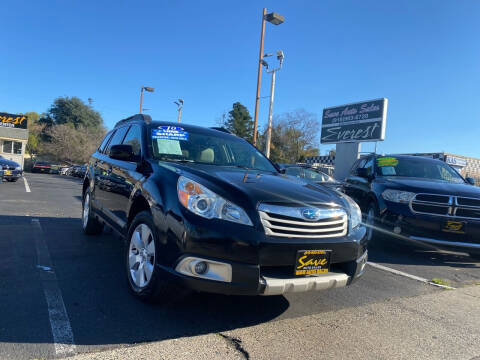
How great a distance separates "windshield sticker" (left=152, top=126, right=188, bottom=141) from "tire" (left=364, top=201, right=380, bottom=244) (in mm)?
Answer: 3539

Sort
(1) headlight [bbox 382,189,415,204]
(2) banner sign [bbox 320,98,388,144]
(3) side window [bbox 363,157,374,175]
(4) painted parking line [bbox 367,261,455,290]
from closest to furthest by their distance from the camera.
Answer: (4) painted parking line [bbox 367,261,455,290] < (1) headlight [bbox 382,189,415,204] < (3) side window [bbox 363,157,374,175] < (2) banner sign [bbox 320,98,388,144]

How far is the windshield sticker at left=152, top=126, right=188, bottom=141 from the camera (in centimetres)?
394

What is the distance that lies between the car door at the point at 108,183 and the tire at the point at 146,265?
2.15 feet

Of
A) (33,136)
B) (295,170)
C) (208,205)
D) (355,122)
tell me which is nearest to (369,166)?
(295,170)

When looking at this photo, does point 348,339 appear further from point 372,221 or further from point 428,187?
point 372,221

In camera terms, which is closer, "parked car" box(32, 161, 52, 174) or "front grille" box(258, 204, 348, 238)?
"front grille" box(258, 204, 348, 238)

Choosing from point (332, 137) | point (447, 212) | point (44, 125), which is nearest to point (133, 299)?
point (447, 212)

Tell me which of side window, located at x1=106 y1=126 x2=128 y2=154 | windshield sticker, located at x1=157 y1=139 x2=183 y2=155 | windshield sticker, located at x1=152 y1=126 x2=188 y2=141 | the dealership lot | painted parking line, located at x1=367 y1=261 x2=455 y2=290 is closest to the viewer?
the dealership lot

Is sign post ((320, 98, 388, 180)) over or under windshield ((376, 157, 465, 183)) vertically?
over

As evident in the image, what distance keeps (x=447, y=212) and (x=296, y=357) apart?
3923 mm

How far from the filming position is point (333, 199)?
10.1 ft

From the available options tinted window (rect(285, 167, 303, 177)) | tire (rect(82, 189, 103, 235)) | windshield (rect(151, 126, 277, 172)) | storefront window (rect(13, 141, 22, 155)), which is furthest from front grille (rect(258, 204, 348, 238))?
storefront window (rect(13, 141, 22, 155))

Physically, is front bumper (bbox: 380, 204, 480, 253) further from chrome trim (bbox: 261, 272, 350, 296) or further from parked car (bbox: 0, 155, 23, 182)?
parked car (bbox: 0, 155, 23, 182)

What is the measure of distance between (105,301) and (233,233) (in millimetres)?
1402
